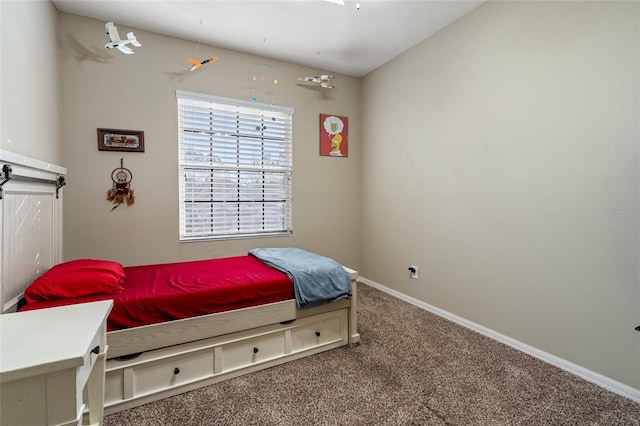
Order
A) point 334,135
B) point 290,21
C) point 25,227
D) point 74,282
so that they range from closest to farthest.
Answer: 1. point 74,282
2. point 25,227
3. point 290,21
4. point 334,135

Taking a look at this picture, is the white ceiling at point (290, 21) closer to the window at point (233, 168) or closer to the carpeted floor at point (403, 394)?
the window at point (233, 168)

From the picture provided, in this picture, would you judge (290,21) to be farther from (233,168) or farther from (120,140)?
(120,140)

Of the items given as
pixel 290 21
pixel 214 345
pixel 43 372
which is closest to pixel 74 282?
pixel 214 345

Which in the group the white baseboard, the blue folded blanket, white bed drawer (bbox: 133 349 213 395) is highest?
the blue folded blanket

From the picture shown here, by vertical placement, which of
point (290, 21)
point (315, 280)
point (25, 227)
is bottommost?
point (315, 280)

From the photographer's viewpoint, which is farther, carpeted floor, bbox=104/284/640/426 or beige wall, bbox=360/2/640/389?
beige wall, bbox=360/2/640/389

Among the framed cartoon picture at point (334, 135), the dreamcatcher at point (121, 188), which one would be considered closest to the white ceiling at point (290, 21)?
the framed cartoon picture at point (334, 135)

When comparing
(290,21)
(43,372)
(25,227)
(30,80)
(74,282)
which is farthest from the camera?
(290,21)

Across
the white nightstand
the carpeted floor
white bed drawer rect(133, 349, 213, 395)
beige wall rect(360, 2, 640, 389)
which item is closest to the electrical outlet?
beige wall rect(360, 2, 640, 389)

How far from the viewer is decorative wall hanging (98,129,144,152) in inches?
102

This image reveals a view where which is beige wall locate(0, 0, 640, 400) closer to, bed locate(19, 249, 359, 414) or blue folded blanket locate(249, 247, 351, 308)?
Result: bed locate(19, 249, 359, 414)

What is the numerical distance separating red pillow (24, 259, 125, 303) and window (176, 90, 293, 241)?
1219mm

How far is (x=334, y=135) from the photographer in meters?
3.69

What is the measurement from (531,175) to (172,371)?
268 centimetres
